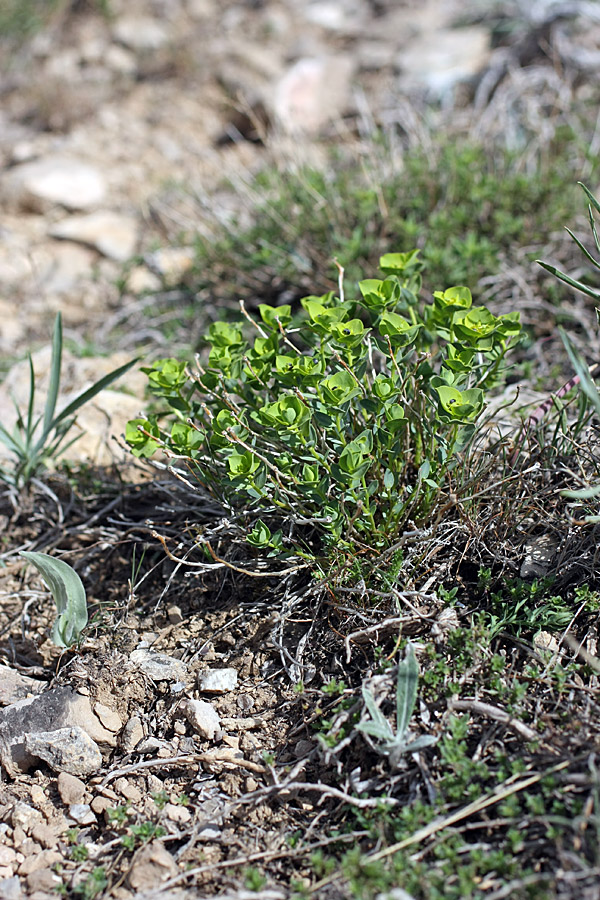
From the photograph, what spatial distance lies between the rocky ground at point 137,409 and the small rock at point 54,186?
2 centimetres

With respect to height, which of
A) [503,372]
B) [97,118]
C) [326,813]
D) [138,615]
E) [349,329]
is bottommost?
[326,813]

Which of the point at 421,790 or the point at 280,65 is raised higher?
the point at 280,65

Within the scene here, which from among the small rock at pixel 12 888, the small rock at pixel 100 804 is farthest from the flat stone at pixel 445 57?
the small rock at pixel 12 888

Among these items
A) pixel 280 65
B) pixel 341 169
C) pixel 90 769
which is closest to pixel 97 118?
pixel 280 65

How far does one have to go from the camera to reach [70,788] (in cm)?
193

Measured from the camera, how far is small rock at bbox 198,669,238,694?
212 cm

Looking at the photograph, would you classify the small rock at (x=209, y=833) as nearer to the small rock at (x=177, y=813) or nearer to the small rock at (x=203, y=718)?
the small rock at (x=177, y=813)

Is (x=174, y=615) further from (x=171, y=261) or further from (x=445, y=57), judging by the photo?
(x=445, y=57)

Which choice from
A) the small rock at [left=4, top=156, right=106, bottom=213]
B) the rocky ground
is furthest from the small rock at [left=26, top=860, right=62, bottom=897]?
the small rock at [left=4, top=156, right=106, bottom=213]

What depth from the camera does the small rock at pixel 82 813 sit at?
187 centimetres

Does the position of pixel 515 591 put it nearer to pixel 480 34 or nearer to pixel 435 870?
pixel 435 870

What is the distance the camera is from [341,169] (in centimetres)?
442

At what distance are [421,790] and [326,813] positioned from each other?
236 mm

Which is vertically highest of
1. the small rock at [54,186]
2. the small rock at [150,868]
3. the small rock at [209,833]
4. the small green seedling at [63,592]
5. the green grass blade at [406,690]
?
the small rock at [54,186]
